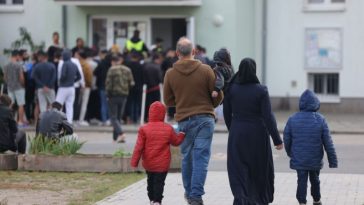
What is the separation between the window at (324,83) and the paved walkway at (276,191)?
503 inches

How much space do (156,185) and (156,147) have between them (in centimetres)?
46

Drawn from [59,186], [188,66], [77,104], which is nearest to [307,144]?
[188,66]

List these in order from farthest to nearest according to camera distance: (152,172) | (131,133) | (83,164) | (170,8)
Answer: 1. (170,8)
2. (131,133)
3. (83,164)
4. (152,172)

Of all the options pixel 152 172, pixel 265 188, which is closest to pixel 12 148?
pixel 152 172

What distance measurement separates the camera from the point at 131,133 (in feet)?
75.2

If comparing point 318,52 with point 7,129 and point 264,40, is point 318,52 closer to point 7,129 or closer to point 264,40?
point 264,40

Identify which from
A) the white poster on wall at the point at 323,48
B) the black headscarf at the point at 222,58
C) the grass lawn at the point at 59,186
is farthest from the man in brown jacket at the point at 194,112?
the white poster on wall at the point at 323,48

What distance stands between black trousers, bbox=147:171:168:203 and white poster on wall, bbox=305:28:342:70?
1601cm

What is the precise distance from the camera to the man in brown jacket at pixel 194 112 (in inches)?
453

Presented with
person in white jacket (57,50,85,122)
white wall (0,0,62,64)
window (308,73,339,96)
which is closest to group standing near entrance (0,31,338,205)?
person in white jacket (57,50,85,122)

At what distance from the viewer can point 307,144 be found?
1130 centimetres

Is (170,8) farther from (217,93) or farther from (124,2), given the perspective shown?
(217,93)

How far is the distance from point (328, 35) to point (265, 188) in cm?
1672

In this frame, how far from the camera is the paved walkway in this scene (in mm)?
12133
